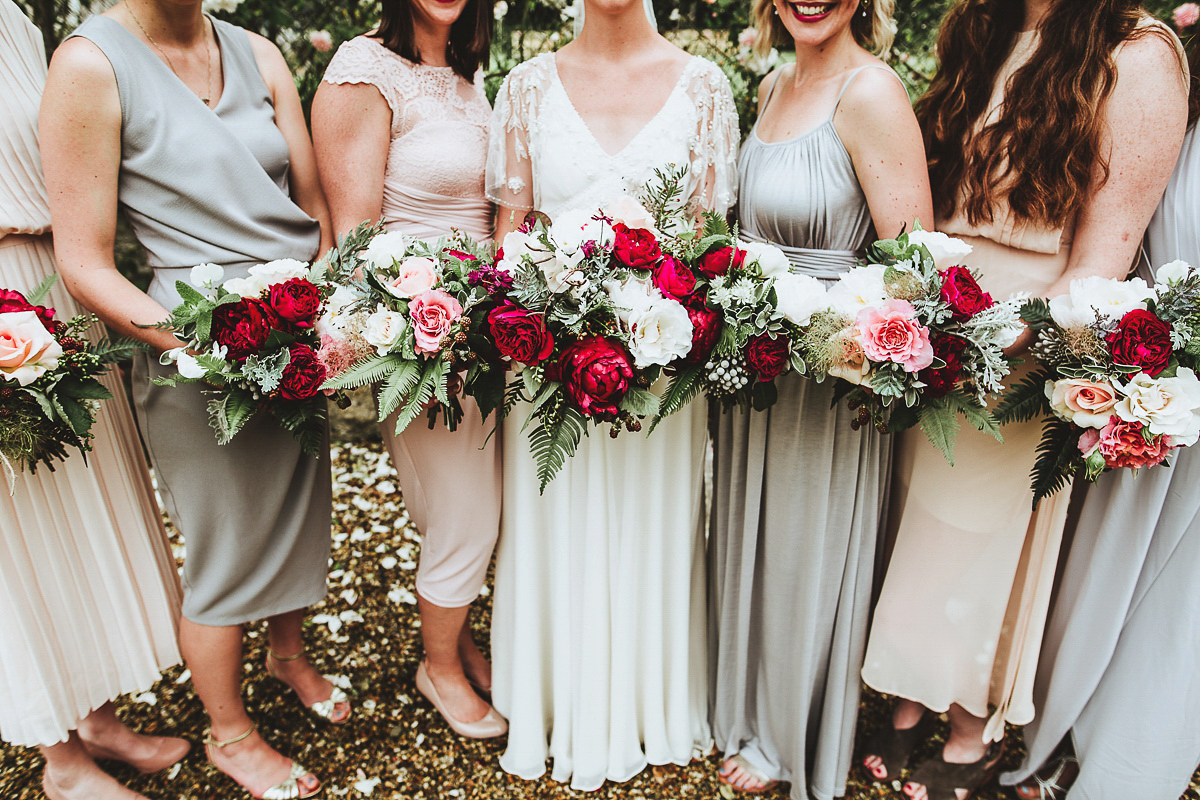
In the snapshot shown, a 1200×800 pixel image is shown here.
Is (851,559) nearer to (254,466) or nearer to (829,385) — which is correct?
(829,385)

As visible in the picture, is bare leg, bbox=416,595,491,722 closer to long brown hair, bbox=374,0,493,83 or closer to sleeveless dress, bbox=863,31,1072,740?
sleeveless dress, bbox=863,31,1072,740

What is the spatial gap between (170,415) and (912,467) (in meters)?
2.14

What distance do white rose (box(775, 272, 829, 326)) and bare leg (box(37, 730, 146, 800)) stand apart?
2.45 m

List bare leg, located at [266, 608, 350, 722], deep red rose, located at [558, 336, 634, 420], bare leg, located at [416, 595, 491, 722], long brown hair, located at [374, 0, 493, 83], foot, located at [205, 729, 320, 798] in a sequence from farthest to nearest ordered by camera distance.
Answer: bare leg, located at [266, 608, 350, 722]
bare leg, located at [416, 595, 491, 722]
foot, located at [205, 729, 320, 798]
long brown hair, located at [374, 0, 493, 83]
deep red rose, located at [558, 336, 634, 420]

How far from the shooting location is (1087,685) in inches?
83.8

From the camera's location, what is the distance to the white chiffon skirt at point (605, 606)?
2.11 m

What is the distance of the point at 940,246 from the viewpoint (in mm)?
1668

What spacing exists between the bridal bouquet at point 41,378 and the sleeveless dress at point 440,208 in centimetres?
76

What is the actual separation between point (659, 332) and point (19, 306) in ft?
4.83

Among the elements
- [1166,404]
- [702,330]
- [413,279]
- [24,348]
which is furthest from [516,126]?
[1166,404]

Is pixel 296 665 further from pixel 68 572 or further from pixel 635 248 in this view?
pixel 635 248

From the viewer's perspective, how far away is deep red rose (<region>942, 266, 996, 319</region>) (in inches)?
62.0

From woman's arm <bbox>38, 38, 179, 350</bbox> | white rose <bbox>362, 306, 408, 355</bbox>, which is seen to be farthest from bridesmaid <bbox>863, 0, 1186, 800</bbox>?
woman's arm <bbox>38, 38, 179, 350</bbox>

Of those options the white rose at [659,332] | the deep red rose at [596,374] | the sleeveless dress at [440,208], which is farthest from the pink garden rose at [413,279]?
the sleeveless dress at [440,208]
